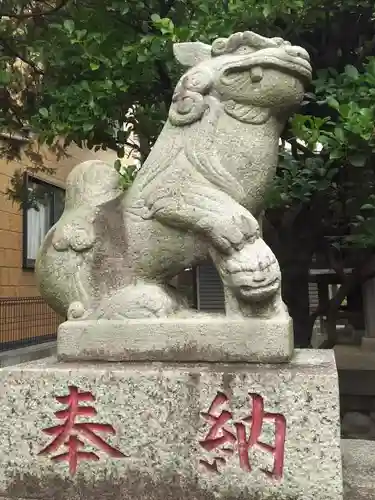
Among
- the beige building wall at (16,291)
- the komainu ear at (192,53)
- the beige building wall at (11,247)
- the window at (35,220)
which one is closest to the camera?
the komainu ear at (192,53)

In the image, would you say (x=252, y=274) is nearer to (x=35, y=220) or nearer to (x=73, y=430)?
(x=73, y=430)

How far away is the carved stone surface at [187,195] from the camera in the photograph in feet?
7.55

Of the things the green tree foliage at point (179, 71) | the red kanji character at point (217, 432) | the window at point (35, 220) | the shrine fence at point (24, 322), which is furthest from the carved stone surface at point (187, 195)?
the window at point (35, 220)

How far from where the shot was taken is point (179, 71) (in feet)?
11.6

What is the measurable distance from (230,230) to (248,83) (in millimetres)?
658

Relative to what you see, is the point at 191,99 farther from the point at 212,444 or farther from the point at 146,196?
the point at 212,444

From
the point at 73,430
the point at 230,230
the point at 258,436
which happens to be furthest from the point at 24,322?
the point at 258,436

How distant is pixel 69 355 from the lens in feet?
7.55

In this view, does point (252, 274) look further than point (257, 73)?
No

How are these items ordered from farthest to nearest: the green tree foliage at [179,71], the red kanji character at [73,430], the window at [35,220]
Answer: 1. the window at [35,220]
2. the green tree foliage at [179,71]
3. the red kanji character at [73,430]

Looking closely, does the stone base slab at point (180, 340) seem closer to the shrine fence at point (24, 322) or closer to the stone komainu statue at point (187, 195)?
the stone komainu statue at point (187, 195)

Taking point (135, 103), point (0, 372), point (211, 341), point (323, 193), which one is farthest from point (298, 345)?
point (0, 372)

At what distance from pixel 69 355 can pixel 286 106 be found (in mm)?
1397

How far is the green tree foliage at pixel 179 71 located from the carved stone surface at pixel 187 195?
2.51ft
